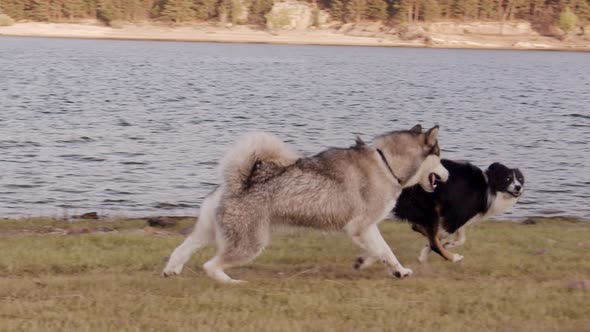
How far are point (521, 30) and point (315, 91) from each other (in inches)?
3590

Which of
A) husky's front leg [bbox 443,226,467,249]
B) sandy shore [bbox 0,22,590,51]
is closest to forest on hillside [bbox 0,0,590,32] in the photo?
sandy shore [bbox 0,22,590,51]

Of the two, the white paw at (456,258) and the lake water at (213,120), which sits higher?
the white paw at (456,258)

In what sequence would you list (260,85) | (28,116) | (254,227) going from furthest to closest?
1. (260,85)
2. (28,116)
3. (254,227)

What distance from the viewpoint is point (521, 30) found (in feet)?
439

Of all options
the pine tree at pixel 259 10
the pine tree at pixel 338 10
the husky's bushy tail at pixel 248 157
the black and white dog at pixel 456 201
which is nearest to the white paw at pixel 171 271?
the husky's bushy tail at pixel 248 157

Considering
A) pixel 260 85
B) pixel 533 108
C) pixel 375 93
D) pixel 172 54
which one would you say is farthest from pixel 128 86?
pixel 172 54

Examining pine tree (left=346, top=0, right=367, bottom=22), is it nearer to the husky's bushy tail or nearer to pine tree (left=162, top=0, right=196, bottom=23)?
pine tree (left=162, top=0, right=196, bottom=23)

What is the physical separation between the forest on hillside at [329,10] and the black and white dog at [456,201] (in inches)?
4729

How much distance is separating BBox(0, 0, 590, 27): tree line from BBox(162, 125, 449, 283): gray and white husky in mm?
122370

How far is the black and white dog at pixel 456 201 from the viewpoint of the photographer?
1059cm

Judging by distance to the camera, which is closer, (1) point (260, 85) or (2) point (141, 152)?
(2) point (141, 152)

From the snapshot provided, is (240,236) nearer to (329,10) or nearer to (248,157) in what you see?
(248,157)

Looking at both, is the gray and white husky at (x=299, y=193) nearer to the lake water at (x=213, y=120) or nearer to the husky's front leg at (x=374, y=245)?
the husky's front leg at (x=374, y=245)

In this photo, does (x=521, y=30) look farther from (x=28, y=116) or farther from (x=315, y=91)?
(x=28, y=116)
